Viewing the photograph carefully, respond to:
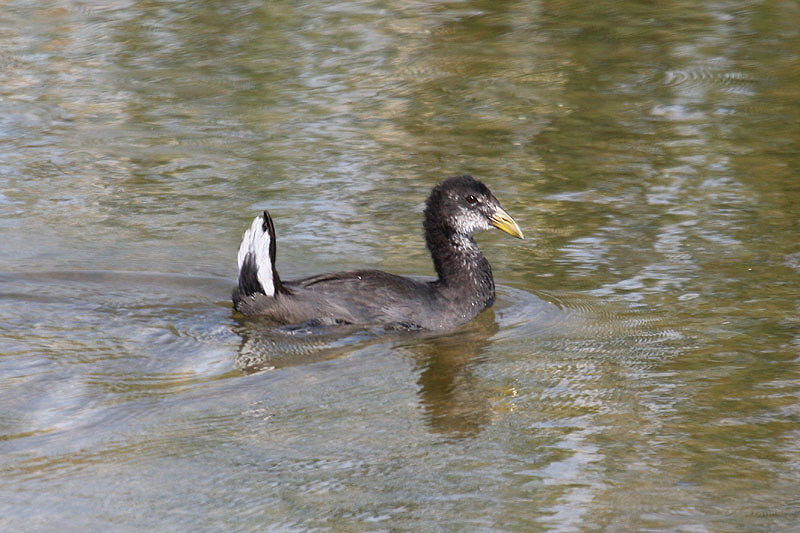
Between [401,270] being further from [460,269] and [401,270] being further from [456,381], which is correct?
[456,381]

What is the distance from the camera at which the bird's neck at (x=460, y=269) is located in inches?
291

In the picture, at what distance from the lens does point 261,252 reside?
22.8ft

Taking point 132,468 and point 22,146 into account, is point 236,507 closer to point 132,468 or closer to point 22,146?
point 132,468

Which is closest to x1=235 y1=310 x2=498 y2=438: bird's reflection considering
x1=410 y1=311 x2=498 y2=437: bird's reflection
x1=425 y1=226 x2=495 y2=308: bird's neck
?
x1=410 y1=311 x2=498 y2=437: bird's reflection

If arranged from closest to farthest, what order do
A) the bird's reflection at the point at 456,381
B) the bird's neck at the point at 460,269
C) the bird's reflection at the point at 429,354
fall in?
the bird's reflection at the point at 456,381 < the bird's reflection at the point at 429,354 < the bird's neck at the point at 460,269

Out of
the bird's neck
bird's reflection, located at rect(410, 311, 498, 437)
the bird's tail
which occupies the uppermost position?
the bird's tail

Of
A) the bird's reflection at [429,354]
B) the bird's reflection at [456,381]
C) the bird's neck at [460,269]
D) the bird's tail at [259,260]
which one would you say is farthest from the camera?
the bird's neck at [460,269]

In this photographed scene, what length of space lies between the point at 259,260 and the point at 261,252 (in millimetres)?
Answer: 50

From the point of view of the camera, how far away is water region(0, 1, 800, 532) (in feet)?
15.8

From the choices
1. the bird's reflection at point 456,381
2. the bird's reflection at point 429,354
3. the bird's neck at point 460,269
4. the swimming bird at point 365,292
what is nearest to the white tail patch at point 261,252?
Result: the swimming bird at point 365,292

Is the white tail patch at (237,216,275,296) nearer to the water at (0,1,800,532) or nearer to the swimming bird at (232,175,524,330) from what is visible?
the swimming bird at (232,175,524,330)

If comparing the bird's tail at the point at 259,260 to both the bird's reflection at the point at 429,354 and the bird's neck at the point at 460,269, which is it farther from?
the bird's neck at the point at 460,269

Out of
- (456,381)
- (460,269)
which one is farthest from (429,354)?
(460,269)

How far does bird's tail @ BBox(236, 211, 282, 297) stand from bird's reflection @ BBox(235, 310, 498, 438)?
0.75ft
